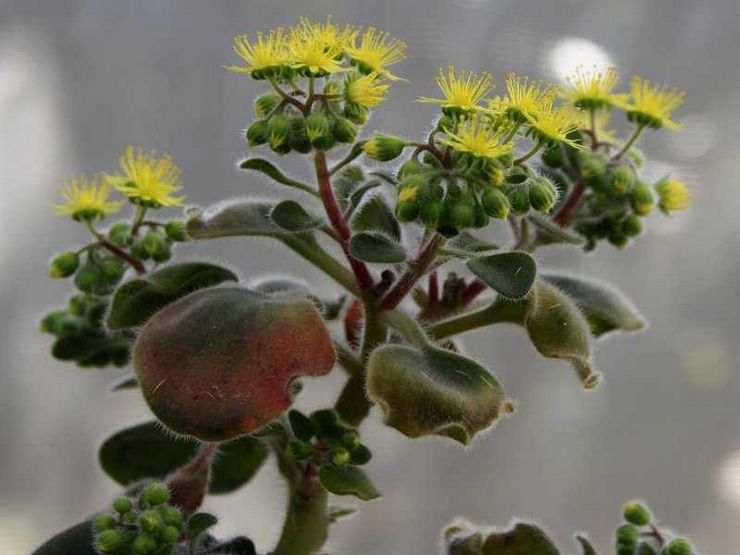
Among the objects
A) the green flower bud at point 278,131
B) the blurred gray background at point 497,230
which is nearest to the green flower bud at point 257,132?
the green flower bud at point 278,131

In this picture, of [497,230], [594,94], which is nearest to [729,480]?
[497,230]

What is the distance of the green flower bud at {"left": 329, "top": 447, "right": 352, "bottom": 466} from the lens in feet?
1.87

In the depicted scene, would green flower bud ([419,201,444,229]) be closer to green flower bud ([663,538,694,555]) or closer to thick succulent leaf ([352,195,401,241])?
thick succulent leaf ([352,195,401,241])

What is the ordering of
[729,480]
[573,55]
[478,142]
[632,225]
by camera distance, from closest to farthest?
[478,142] → [632,225] → [573,55] → [729,480]

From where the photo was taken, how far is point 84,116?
1.62 m

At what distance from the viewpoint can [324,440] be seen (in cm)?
60

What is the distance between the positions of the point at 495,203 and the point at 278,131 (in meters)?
0.13

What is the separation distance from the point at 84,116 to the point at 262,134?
1173 mm

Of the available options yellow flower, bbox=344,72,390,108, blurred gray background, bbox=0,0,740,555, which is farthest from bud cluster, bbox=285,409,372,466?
blurred gray background, bbox=0,0,740,555

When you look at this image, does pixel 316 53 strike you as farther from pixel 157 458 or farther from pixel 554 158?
pixel 157 458

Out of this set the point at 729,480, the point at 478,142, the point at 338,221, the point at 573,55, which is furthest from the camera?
the point at 729,480

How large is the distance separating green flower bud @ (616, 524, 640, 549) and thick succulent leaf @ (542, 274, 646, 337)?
0.15 metres

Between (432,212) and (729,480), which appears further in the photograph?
(729,480)

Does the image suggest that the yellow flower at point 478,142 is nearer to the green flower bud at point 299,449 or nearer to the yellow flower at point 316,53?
the yellow flower at point 316,53
